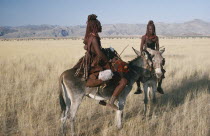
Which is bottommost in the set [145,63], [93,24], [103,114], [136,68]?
[103,114]

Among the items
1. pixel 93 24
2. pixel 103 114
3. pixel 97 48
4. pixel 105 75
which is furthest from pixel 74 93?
pixel 103 114

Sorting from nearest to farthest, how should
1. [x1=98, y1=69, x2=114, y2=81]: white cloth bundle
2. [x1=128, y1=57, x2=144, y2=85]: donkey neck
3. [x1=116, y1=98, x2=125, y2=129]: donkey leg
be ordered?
[x1=98, y1=69, x2=114, y2=81]: white cloth bundle, [x1=116, y1=98, x2=125, y2=129]: donkey leg, [x1=128, y1=57, x2=144, y2=85]: donkey neck

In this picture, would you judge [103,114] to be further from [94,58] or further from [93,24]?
[93,24]

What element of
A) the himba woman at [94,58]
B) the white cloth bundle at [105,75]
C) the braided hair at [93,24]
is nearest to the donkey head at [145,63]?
the himba woman at [94,58]

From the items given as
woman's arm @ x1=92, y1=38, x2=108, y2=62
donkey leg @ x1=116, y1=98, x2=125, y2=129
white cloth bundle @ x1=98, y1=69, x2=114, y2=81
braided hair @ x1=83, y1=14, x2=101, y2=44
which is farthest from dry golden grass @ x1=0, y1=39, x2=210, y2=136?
braided hair @ x1=83, y1=14, x2=101, y2=44

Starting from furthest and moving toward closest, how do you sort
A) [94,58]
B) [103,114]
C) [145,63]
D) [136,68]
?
[103,114] → [136,68] → [145,63] → [94,58]

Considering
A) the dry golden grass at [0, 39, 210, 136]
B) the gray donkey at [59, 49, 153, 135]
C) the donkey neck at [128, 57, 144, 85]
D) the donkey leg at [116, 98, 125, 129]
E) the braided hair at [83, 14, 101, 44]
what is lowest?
the dry golden grass at [0, 39, 210, 136]

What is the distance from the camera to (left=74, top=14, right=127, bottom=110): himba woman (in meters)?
5.81

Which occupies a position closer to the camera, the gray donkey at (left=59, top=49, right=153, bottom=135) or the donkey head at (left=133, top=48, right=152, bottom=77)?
the gray donkey at (left=59, top=49, right=153, bottom=135)

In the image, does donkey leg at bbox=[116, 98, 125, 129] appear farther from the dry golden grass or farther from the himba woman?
the himba woman

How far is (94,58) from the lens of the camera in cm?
612

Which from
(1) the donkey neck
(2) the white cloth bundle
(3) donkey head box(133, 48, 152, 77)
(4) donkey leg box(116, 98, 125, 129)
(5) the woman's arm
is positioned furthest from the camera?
(1) the donkey neck

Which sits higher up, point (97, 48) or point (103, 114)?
point (97, 48)

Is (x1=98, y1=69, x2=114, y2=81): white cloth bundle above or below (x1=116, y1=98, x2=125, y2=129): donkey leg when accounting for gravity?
above
